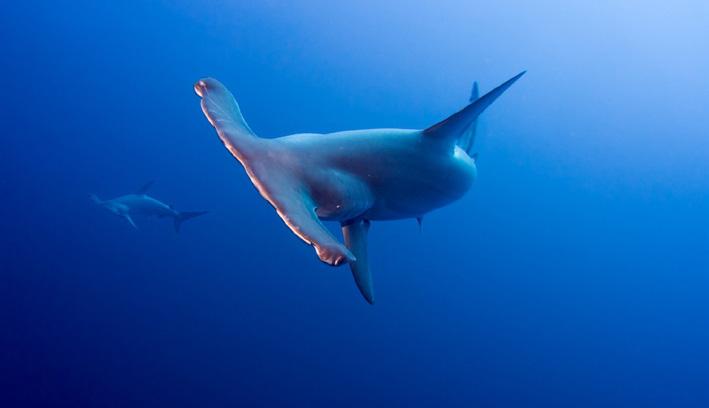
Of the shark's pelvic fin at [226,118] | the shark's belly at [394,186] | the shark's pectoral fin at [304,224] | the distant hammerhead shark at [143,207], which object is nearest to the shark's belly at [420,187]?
the shark's belly at [394,186]

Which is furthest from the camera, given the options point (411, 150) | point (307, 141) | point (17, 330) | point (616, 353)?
point (616, 353)

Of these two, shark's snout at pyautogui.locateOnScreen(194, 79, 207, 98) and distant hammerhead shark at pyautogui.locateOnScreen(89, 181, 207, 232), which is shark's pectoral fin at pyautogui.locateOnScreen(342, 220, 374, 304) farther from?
distant hammerhead shark at pyautogui.locateOnScreen(89, 181, 207, 232)

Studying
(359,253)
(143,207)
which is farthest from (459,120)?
(143,207)

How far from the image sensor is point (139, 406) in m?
9.98

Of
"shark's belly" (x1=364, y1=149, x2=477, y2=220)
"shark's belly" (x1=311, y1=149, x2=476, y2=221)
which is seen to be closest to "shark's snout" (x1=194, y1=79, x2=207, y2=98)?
"shark's belly" (x1=311, y1=149, x2=476, y2=221)

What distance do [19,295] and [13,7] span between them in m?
29.0

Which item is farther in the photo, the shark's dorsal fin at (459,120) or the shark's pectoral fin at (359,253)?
the shark's pectoral fin at (359,253)

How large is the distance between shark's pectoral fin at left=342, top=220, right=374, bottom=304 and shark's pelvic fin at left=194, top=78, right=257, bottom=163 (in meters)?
1.10

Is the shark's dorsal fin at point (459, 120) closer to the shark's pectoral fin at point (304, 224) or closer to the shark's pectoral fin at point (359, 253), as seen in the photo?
the shark's pectoral fin at point (359, 253)

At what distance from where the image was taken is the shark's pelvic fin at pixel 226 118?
4.79 ft

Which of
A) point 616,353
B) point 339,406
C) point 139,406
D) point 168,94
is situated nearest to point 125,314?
point 139,406

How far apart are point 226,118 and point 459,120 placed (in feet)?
4.50

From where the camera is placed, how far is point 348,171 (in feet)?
6.91

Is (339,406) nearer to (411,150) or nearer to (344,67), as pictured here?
(411,150)
